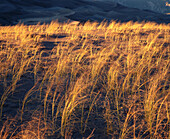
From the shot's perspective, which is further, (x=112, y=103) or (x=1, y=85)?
(x=1, y=85)

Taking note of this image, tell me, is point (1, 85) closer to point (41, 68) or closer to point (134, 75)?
point (41, 68)

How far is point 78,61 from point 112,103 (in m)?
1.59

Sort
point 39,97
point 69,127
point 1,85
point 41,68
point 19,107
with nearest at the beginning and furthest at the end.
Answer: point 69,127 → point 19,107 → point 39,97 → point 1,85 → point 41,68

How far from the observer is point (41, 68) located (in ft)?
10.4

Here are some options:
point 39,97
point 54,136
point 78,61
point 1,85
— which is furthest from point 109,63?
point 54,136

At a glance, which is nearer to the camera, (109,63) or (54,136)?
(54,136)

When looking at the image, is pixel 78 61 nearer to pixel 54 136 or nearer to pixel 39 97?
pixel 39 97

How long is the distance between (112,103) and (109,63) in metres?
1.56

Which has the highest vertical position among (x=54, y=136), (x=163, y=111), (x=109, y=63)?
(x=109, y=63)

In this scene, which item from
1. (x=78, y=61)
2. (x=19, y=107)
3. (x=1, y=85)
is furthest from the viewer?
(x=78, y=61)

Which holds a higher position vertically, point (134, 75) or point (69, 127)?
point (134, 75)

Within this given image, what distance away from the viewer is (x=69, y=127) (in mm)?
1556

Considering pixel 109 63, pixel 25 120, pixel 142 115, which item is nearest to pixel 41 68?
pixel 109 63

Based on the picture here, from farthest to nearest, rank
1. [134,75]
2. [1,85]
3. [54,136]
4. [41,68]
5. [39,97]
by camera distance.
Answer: [41,68]
[134,75]
[1,85]
[39,97]
[54,136]
